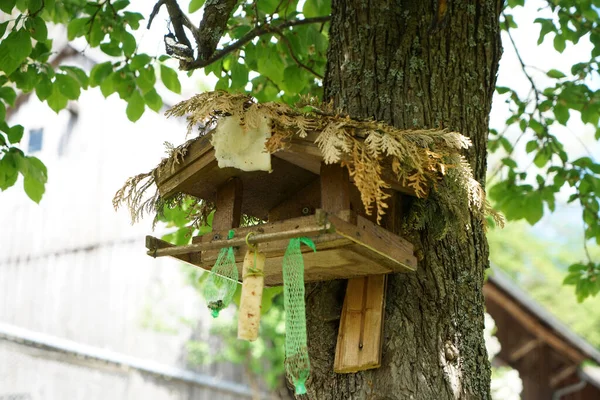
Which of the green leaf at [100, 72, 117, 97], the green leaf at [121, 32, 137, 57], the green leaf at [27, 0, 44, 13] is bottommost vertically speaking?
the green leaf at [100, 72, 117, 97]

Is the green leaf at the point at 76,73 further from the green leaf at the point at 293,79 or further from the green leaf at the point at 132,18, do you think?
the green leaf at the point at 293,79

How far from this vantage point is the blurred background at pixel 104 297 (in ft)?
24.7

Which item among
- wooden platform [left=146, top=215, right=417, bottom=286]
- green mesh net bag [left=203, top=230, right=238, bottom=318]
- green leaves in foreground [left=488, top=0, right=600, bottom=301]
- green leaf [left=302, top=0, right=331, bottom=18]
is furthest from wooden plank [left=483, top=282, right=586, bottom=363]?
green mesh net bag [left=203, top=230, right=238, bottom=318]

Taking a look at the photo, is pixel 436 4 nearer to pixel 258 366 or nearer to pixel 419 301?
pixel 419 301

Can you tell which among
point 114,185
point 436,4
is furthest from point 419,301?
point 114,185

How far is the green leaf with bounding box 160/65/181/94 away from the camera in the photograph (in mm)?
3107

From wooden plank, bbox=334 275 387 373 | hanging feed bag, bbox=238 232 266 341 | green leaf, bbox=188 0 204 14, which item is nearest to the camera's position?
hanging feed bag, bbox=238 232 266 341

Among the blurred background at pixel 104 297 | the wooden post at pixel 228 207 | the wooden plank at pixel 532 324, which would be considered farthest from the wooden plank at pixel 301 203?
the wooden plank at pixel 532 324

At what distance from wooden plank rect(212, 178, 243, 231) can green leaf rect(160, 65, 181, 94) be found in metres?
1.18

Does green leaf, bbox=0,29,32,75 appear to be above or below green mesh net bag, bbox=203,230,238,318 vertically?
above

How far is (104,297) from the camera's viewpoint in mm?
7934

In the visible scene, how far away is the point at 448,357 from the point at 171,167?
924 millimetres

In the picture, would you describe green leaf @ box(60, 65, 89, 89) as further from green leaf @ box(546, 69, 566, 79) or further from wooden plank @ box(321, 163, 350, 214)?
green leaf @ box(546, 69, 566, 79)

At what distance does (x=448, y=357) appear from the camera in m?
2.00
